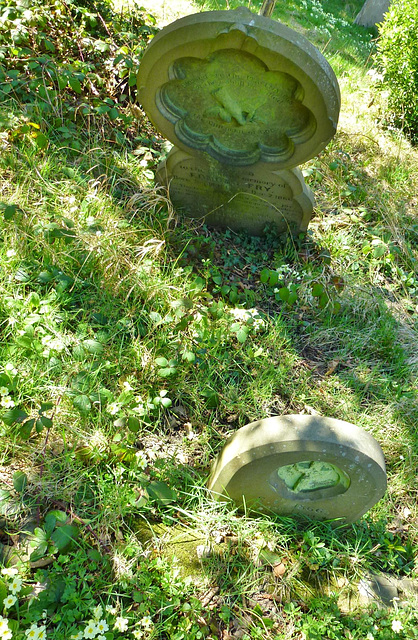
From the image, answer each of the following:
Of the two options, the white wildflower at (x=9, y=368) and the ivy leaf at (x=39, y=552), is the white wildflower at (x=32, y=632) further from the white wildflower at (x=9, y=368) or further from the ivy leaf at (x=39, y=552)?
the white wildflower at (x=9, y=368)

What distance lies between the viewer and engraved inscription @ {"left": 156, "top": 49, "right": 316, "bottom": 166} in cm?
302

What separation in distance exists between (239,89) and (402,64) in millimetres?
3009

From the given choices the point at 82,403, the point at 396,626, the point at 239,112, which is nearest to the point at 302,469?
the point at 396,626

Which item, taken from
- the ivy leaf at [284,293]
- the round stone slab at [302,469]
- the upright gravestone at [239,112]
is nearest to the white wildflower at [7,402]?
the round stone slab at [302,469]

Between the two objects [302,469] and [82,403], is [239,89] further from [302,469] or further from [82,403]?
[302,469]

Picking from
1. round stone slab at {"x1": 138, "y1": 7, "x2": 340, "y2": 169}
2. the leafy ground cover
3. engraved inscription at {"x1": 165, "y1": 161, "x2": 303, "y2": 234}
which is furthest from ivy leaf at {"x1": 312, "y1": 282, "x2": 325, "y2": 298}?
round stone slab at {"x1": 138, "y1": 7, "x2": 340, "y2": 169}

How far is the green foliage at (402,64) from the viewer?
16.5 feet

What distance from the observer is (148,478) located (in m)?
2.21

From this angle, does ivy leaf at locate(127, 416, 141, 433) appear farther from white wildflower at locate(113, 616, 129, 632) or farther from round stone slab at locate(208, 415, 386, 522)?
white wildflower at locate(113, 616, 129, 632)

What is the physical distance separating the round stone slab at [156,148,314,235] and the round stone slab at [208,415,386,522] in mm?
2187

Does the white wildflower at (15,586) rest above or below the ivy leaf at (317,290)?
below

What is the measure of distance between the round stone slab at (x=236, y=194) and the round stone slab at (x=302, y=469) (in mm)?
2187

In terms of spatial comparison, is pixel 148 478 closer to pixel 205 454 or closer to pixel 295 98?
pixel 205 454

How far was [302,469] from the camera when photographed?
6.63 feet
